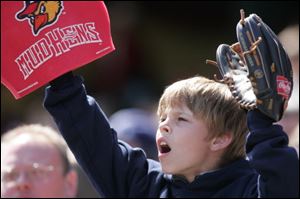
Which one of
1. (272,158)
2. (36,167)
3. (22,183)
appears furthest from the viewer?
(36,167)

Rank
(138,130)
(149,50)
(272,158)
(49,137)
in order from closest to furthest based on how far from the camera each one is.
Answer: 1. (272,158)
2. (49,137)
3. (138,130)
4. (149,50)

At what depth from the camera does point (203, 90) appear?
11.1 ft

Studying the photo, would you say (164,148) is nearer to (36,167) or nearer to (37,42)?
(37,42)

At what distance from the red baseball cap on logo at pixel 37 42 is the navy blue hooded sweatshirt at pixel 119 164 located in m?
0.10

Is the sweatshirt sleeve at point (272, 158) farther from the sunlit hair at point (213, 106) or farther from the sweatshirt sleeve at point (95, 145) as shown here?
the sweatshirt sleeve at point (95, 145)

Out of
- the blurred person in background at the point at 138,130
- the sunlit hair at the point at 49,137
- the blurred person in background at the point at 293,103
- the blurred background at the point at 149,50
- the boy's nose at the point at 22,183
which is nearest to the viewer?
the boy's nose at the point at 22,183

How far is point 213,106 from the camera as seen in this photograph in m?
3.36

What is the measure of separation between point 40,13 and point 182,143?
69cm

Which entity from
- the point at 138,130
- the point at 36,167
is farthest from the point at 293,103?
the point at 36,167

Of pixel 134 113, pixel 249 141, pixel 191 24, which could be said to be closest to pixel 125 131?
pixel 134 113

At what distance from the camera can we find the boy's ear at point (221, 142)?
337 centimetres

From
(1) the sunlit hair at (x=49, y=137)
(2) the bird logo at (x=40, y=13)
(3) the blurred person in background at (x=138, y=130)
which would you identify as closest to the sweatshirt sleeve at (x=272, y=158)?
(2) the bird logo at (x=40, y=13)

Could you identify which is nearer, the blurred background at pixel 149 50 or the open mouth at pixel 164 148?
the open mouth at pixel 164 148

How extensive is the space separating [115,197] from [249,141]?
682mm
